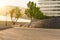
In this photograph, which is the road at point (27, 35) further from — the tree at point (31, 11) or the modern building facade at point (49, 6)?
the modern building facade at point (49, 6)

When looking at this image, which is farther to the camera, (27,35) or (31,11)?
(31,11)

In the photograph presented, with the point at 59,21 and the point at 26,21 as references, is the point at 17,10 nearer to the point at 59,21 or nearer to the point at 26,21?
the point at 26,21

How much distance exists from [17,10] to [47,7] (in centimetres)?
282

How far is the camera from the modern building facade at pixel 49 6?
45.2ft

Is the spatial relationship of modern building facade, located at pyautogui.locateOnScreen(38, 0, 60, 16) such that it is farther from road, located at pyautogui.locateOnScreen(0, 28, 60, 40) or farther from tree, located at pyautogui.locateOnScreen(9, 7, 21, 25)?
road, located at pyautogui.locateOnScreen(0, 28, 60, 40)

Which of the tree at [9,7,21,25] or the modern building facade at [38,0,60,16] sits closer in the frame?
the tree at [9,7,21,25]

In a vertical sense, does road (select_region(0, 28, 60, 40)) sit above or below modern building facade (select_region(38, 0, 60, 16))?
above

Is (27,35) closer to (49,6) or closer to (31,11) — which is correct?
(31,11)

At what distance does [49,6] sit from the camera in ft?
45.3

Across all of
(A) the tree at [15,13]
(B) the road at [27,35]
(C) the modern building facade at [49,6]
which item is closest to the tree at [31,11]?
(A) the tree at [15,13]

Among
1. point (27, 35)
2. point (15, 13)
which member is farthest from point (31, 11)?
point (27, 35)

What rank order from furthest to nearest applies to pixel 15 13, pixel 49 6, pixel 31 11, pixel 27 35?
pixel 49 6
pixel 15 13
pixel 31 11
pixel 27 35

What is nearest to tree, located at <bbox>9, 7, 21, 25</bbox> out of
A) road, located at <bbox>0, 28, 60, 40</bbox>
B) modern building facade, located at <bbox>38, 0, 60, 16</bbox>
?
modern building facade, located at <bbox>38, 0, 60, 16</bbox>

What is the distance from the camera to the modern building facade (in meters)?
13.8
